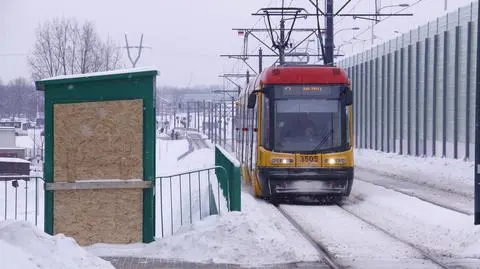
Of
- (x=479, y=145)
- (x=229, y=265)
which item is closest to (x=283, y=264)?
(x=229, y=265)

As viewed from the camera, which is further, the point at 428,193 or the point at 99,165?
the point at 428,193

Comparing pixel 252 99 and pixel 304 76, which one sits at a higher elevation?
pixel 304 76

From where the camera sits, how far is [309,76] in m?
19.1

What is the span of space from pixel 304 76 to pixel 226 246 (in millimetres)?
8658

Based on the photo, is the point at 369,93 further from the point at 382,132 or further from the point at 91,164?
the point at 91,164

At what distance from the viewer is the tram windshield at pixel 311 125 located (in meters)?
19.0

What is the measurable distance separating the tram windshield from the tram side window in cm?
16

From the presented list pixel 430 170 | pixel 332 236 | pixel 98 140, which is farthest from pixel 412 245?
pixel 430 170

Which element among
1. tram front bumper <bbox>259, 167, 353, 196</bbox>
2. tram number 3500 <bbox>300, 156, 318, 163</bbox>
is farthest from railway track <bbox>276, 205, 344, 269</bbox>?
tram number 3500 <bbox>300, 156, 318, 163</bbox>

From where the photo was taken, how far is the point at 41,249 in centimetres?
898

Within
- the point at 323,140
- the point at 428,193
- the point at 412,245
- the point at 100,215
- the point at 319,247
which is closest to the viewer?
the point at 100,215

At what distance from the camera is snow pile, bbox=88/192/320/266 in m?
10.8

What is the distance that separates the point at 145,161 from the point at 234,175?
1755 mm

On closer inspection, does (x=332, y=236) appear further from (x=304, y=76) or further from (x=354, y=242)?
(x=304, y=76)
